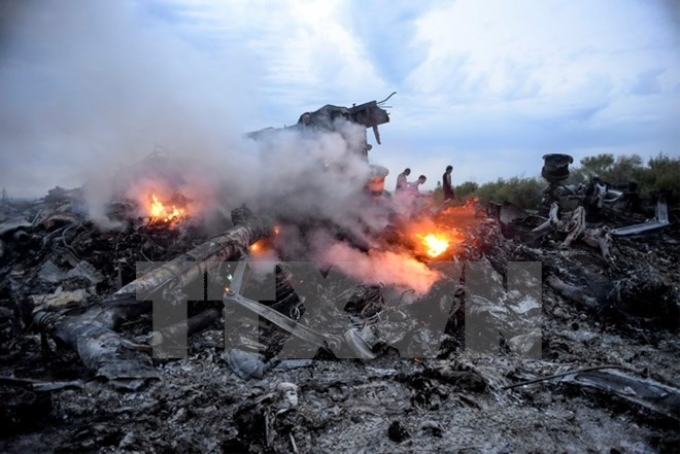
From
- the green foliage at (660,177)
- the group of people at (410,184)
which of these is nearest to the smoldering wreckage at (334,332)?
the group of people at (410,184)

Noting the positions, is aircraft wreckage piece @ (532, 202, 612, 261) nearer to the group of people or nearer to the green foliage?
the group of people

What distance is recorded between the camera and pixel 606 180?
17.2m

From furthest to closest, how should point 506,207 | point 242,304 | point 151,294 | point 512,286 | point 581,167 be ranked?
point 581,167 < point 506,207 < point 512,286 < point 242,304 < point 151,294

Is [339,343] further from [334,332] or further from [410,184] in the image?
[410,184]

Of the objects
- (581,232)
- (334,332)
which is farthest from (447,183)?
(334,332)

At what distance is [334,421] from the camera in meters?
3.70

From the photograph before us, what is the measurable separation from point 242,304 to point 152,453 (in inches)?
113

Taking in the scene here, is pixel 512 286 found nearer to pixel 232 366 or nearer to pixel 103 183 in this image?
pixel 232 366

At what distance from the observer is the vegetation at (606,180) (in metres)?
14.6

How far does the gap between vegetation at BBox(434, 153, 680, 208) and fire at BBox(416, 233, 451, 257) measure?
10.4 metres

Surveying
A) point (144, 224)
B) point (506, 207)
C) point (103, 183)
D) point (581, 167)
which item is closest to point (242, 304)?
point (144, 224)

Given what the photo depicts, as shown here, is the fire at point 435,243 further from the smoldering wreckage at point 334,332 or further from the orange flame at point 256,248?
the orange flame at point 256,248

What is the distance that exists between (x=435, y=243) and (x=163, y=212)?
6515 mm

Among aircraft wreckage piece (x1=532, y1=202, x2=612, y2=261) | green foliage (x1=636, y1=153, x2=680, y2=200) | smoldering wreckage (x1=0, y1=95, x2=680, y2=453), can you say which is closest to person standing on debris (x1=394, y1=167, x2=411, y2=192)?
smoldering wreckage (x1=0, y1=95, x2=680, y2=453)
